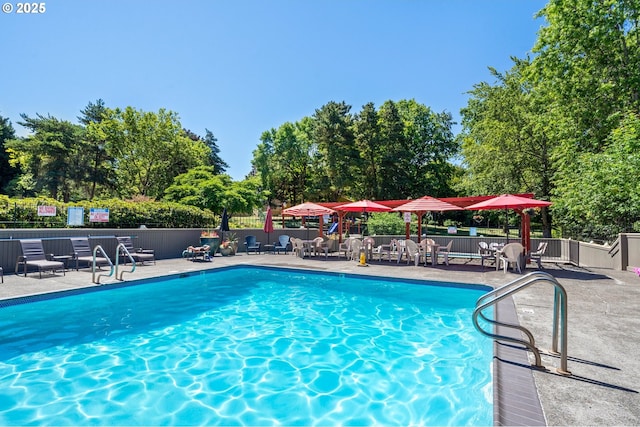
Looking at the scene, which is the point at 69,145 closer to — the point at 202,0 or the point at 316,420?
the point at 202,0

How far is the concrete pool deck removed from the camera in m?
2.72

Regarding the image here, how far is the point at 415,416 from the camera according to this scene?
3686 mm

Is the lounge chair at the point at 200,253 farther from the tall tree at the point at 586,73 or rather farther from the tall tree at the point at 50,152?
the tall tree at the point at 50,152

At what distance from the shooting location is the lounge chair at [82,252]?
9.88 meters

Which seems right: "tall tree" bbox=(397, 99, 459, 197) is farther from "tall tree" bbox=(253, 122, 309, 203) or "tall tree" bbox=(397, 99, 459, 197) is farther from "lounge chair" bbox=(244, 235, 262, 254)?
"lounge chair" bbox=(244, 235, 262, 254)

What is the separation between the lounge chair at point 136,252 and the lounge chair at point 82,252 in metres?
0.88

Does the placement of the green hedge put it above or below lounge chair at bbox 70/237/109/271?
above

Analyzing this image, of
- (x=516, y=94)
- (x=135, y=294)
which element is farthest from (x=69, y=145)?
(x=516, y=94)

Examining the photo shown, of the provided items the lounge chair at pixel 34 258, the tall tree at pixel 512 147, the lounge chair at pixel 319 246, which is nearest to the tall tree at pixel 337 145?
the tall tree at pixel 512 147

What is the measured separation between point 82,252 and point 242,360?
8.14m

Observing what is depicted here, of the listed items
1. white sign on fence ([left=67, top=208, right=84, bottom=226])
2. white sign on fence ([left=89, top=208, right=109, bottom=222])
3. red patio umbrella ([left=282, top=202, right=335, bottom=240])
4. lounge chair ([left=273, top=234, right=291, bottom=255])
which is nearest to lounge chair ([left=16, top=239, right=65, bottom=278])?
white sign on fence ([left=67, top=208, right=84, bottom=226])

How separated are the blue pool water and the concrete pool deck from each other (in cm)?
68

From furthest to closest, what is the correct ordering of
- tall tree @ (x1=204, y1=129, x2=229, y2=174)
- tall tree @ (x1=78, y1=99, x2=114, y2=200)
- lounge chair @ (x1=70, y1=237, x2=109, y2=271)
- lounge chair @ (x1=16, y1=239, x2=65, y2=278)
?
tall tree @ (x1=204, y1=129, x2=229, y2=174)
tall tree @ (x1=78, y1=99, x2=114, y2=200)
lounge chair @ (x1=70, y1=237, x2=109, y2=271)
lounge chair @ (x1=16, y1=239, x2=65, y2=278)

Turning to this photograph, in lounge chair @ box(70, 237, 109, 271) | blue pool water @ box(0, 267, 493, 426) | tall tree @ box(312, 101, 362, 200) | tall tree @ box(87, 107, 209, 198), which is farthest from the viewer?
tall tree @ box(312, 101, 362, 200)
